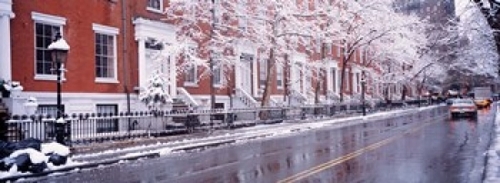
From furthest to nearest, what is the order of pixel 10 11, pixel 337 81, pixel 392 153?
pixel 337 81 → pixel 10 11 → pixel 392 153

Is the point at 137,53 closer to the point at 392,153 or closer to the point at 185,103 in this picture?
the point at 185,103

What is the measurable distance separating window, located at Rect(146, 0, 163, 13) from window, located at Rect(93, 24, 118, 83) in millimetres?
3295

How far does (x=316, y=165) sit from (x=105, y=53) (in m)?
15.7

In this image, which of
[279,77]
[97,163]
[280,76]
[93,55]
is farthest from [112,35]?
[280,76]

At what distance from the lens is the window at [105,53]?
83.4 feet

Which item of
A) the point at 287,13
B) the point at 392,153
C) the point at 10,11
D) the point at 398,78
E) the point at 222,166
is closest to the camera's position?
the point at 222,166

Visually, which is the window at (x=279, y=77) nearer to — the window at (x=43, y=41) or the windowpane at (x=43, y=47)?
the window at (x=43, y=41)

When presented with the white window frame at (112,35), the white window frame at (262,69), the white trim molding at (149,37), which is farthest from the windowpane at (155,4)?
the white window frame at (262,69)

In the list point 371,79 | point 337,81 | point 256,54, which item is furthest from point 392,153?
point 371,79

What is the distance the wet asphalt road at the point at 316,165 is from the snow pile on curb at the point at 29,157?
0.75 metres

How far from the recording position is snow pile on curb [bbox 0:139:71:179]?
44.4 ft

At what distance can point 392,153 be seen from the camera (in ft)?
52.7

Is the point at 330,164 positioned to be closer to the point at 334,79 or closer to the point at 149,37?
the point at 149,37

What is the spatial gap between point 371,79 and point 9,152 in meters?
54.8
